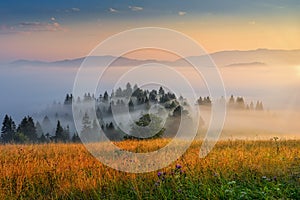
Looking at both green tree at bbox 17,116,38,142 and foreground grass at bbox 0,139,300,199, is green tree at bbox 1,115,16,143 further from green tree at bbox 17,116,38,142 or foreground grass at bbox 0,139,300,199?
foreground grass at bbox 0,139,300,199

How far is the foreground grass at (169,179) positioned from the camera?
293 inches

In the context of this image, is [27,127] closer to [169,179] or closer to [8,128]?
[8,128]

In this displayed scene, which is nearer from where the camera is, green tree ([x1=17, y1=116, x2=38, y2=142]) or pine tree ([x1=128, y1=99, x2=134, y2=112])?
pine tree ([x1=128, y1=99, x2=134, y2=112])

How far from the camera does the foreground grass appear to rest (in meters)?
7.45

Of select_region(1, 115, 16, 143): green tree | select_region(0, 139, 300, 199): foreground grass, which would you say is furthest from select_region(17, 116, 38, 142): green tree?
select_region(0, 139, 300, 199): foreground grass

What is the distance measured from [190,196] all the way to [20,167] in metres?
4.52

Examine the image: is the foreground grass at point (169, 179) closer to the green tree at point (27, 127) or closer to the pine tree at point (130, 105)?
the pine tree at point (130, 105)

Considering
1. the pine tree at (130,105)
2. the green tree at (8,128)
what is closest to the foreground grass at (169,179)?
the pine tree at (130,105)

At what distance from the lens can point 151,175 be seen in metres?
8.85

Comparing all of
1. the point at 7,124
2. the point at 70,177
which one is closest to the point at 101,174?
the point at 70,177

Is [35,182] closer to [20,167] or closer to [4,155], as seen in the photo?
[20,167]

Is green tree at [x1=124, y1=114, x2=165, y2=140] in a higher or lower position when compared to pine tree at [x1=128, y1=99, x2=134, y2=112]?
lower

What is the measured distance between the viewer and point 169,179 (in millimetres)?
8219

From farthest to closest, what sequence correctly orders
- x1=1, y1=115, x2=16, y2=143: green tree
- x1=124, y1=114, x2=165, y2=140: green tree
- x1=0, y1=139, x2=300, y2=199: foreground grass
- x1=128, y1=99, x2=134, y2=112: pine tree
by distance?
x1=1, y1=115, x2=16, y2=143: green tree < x1=124, y1=114, x2=165, y2=140: green tree < x1=128, y1=99, x2=134, y2=112: pine tree < x1=0, y1=139, x2=300, y2=199: foreground grass
